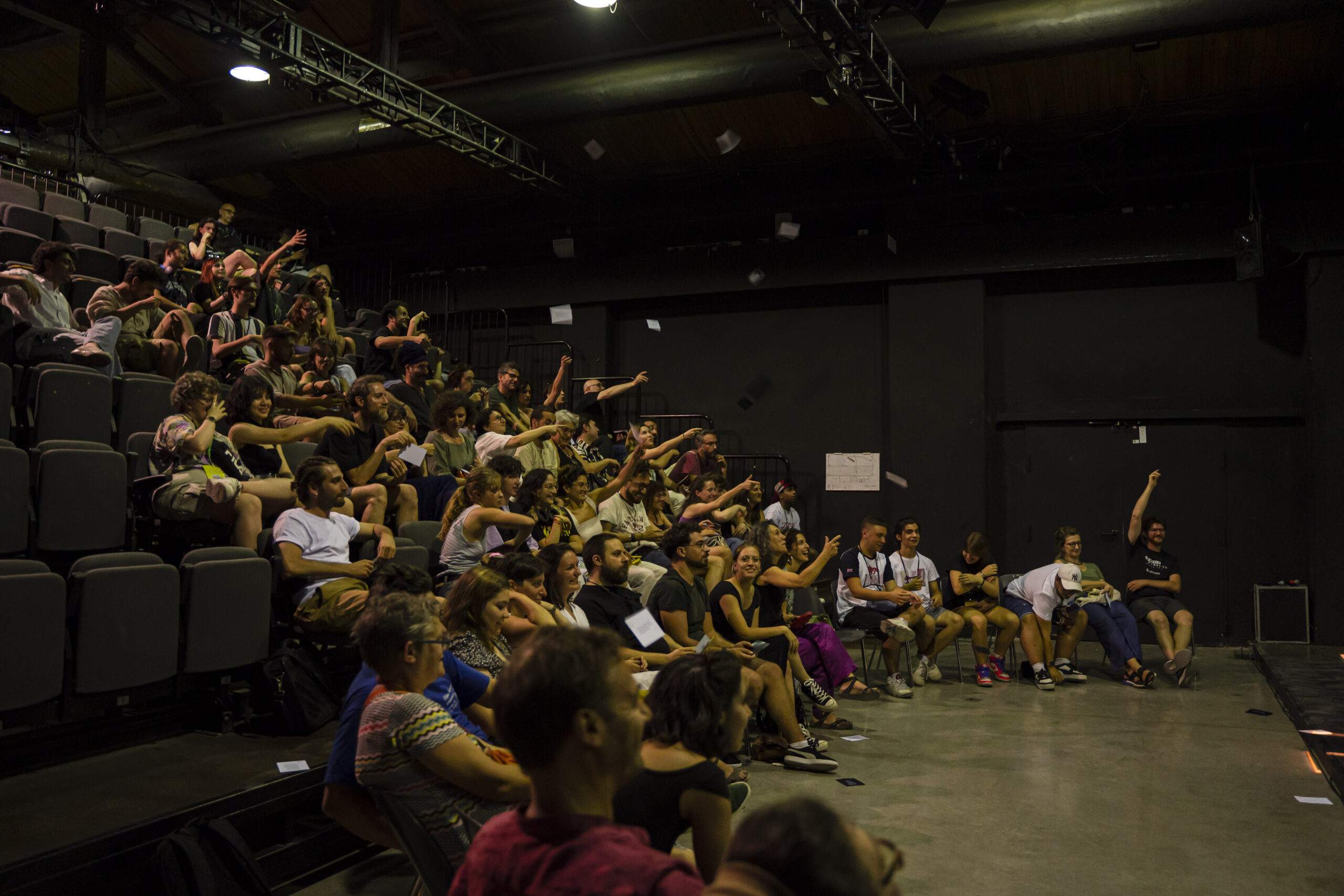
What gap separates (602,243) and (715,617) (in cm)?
625

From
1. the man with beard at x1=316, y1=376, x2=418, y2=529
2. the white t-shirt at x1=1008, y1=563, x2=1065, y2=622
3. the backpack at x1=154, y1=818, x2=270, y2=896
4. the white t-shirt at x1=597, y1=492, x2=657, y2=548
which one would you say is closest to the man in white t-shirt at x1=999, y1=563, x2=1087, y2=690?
the white t-shirt at x1=1008, y1=563, x2=1065, y2=622

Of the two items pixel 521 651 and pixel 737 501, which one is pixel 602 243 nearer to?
pixel 737 501


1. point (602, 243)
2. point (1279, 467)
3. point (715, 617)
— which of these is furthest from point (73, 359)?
point (1279, 467)

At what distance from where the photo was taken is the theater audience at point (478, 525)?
4.16 m

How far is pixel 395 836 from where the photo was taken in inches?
83.2

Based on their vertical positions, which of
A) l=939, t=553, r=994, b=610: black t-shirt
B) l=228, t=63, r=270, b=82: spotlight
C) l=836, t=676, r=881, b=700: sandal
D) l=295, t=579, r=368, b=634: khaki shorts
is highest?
l=228, t=63, r=270, b=82: spotlight

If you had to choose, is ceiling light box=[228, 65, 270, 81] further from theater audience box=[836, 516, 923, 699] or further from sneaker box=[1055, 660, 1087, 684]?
sneaker box=[1055, 660, 1087, 684]

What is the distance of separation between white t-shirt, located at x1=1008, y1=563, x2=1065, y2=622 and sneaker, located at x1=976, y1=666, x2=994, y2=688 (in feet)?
1.73

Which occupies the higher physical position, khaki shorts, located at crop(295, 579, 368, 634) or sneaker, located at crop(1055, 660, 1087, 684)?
khaki shorts, located at crop(295, 579, 368, 634)

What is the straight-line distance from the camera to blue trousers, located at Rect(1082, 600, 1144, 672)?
6.38 metres

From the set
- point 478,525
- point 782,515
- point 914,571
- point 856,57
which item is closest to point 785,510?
point 782,515

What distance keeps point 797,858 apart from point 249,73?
25.8 ft

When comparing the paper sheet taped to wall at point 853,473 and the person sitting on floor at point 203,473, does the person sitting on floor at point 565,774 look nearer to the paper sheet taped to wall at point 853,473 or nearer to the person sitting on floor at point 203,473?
the person sitting on floor at point 203,473

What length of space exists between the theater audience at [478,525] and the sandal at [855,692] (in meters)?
2.65
